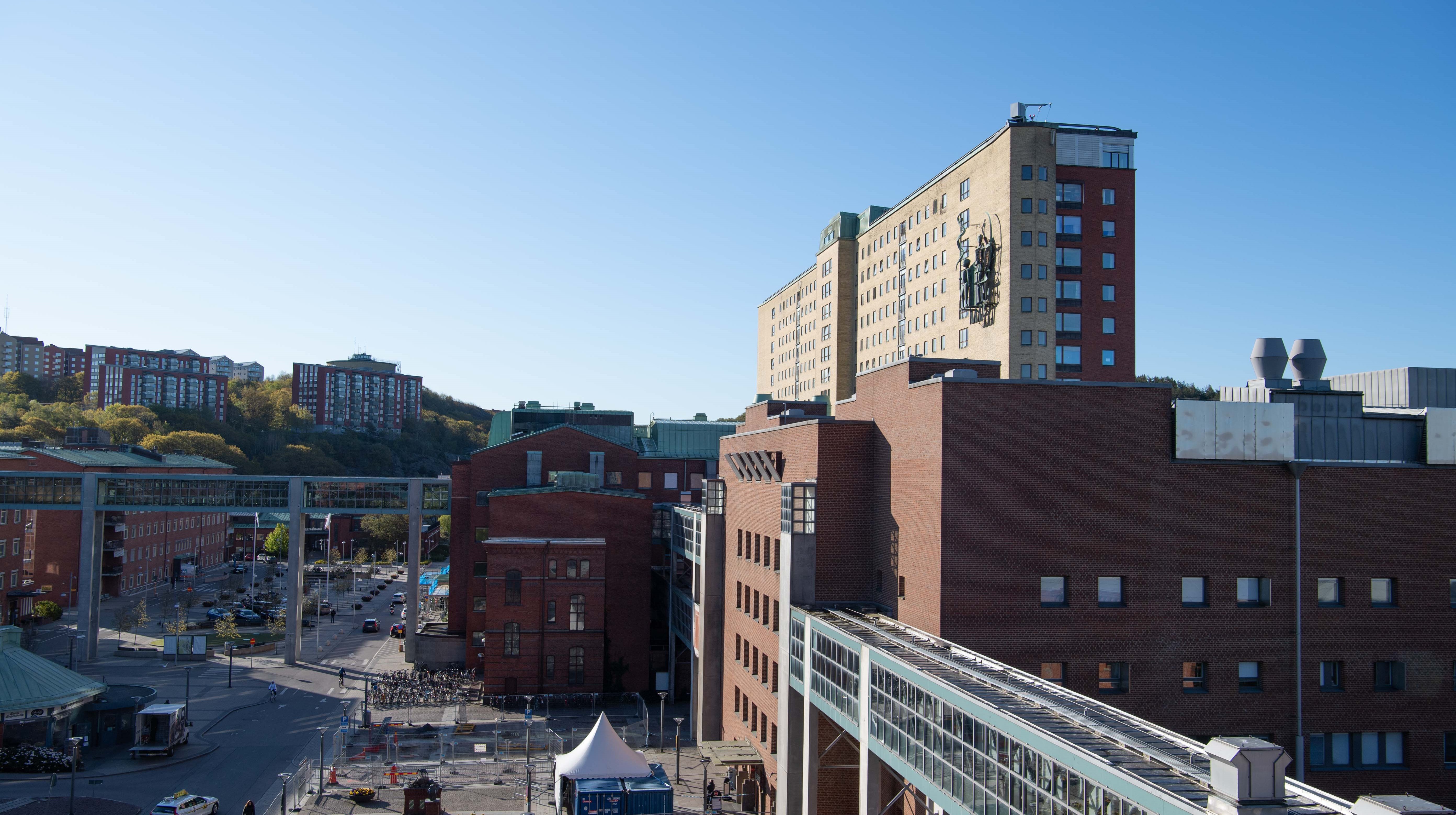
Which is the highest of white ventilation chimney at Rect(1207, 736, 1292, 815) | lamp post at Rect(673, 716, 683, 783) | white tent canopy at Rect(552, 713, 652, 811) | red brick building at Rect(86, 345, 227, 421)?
red brick building at Rect(86, 345, 227, 421)

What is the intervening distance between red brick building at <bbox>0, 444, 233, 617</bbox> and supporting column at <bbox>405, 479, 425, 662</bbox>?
22279mm

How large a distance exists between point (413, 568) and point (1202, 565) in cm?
5857

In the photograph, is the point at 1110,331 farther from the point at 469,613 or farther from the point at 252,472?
the point at 252,472

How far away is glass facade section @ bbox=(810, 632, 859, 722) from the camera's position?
1048 inches

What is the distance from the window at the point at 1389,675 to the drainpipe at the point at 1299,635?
2329 mm

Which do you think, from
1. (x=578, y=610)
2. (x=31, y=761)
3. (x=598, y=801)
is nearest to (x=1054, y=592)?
(x=598, y=801)

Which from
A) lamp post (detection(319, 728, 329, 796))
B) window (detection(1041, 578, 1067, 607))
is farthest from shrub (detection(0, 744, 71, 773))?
window (detection(1041, 578, 1067, 607))

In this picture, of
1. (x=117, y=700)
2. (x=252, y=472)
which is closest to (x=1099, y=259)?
(x=117, y=700)

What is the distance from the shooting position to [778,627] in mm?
36250

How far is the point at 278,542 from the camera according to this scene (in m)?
131

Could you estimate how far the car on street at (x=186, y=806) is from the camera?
36906 millimetres

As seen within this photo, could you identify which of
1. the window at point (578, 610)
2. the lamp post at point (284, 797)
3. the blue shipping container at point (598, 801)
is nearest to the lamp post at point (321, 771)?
the lamp post at point (284, 797)

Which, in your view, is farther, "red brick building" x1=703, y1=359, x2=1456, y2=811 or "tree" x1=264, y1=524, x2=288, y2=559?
"tree" x1=264, y1=524, x2=288, y2=559

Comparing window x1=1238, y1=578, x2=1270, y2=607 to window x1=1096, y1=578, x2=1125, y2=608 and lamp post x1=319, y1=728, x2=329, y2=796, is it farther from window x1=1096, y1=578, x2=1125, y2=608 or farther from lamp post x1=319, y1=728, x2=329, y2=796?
Result: lamp post x1=319, y1=728, x2=329, y2=796
